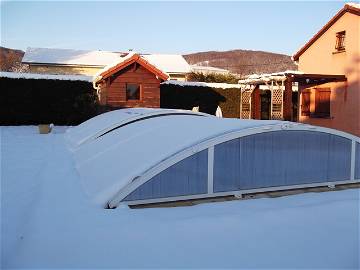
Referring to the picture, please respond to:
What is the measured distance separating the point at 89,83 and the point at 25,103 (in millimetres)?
3397

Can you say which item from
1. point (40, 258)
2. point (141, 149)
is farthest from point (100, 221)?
point (141, 149)

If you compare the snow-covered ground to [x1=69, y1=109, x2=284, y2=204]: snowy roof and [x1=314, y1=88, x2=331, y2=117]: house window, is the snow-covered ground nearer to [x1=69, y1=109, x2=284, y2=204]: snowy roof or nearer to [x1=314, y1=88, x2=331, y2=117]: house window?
[x1=69, y1=109, x2=284, y2=204]: snowy roof

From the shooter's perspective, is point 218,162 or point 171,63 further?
point 171,63

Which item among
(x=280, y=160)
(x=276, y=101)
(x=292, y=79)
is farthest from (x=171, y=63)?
(x=280, y=160)

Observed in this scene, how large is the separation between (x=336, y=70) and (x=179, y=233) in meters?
14.8

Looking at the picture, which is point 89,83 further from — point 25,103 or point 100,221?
point 100,221

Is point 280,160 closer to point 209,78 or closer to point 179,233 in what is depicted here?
point 179,233

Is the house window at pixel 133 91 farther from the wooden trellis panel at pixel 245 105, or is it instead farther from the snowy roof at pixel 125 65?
the wooden trellis panel at pixel 245 105

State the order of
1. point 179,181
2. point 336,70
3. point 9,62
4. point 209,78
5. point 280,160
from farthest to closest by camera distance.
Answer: point 9,62, point 209,78, point 336,70, point 280,160, point 179,181

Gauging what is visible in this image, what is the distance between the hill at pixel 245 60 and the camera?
7912 centimetres

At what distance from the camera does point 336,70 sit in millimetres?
16453

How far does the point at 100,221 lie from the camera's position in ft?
14.3

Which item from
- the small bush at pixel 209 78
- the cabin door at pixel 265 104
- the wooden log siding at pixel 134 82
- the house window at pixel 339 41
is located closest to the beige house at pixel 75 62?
the small bush at pixel 209 78

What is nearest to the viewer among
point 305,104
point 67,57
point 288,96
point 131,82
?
point 288,96
